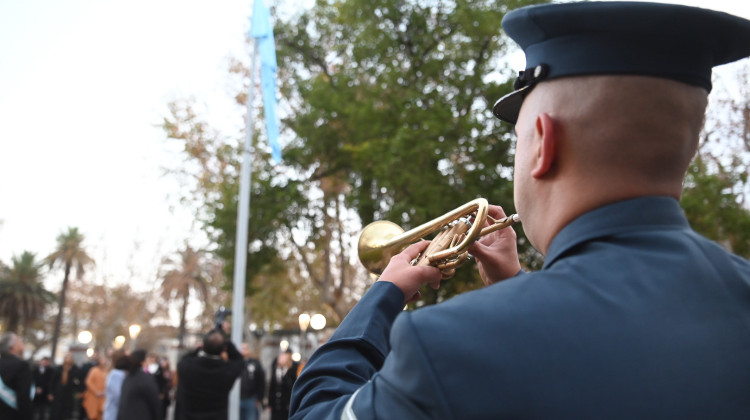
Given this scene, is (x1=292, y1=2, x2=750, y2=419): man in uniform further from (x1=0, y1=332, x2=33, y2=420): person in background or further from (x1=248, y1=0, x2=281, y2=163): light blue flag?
(x1=248, y1=0, x2=281, y2=163): light blue flag

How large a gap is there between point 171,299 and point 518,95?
174ft

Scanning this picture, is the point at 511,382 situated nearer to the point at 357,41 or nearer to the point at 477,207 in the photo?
the point at 477,207

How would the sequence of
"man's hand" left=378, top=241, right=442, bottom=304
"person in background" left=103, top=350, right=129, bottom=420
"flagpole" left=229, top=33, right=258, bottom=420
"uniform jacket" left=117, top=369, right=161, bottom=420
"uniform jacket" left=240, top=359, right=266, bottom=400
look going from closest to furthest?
1. "man's hand" left=378, top=241, right=442, bottom=304
2. "uniform jacket" left=117, top=369, right=161, bottom=420
3. "person in background" left=103, top=350, right=129, bottom=420
4. "flagpole" left=229, top=33, right=258, bottom=420
5. "uniform jacket" left=240, top=359, right=266, bottom=400

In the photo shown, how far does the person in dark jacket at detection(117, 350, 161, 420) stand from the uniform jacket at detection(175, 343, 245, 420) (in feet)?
1.78

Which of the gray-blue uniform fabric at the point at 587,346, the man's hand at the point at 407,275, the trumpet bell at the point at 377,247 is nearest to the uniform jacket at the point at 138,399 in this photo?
the trumpet bell at the point at 377,247

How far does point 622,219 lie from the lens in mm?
1312

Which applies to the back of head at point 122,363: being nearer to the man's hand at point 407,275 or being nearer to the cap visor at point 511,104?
the man's hand at point 407,275

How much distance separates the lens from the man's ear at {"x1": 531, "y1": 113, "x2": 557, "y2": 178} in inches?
54.1

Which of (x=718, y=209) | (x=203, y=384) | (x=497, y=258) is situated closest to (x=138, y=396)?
(x=203, y=384)

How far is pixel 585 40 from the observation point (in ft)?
4.48

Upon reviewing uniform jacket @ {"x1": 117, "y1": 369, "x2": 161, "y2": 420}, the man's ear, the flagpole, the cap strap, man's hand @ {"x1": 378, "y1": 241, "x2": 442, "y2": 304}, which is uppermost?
the flagpole

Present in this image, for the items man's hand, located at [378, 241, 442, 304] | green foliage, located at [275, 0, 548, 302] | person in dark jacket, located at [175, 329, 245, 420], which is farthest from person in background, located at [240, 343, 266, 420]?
man's hand, located at [378, 241, 442, 304]

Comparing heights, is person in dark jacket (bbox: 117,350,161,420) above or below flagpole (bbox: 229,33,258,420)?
below

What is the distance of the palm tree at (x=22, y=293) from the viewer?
49375 mm
